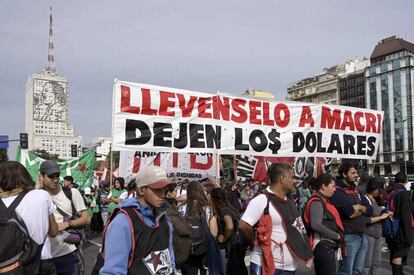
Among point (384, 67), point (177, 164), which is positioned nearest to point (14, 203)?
point (177, 164)

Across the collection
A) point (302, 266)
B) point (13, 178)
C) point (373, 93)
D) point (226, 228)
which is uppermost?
point (373, 93)

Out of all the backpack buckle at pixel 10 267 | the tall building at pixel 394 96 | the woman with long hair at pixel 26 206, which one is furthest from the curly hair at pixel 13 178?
the tall building at pixel 394 96

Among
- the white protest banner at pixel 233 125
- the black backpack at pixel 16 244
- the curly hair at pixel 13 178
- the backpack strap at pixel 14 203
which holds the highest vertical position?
the white protest banner at pixel 233 125

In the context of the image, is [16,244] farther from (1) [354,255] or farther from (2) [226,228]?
(1) [354,255]

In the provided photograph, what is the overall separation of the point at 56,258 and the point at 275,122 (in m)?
5.18

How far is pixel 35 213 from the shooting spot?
3.27 meters

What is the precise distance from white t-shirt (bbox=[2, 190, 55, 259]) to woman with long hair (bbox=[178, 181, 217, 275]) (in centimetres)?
235

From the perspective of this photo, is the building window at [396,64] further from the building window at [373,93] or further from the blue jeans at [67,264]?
the blue jeans at [67,264]

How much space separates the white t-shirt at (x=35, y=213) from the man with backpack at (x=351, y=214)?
11.8 ft

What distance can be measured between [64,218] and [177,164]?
7.71 m

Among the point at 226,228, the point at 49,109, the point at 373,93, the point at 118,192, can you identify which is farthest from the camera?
the point at 49,109

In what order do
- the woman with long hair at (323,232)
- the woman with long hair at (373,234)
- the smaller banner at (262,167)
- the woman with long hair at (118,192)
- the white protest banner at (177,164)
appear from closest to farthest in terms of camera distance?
the woman with long hair at (323,232) < the woman with long hair at (373,234) < the woman with long hair at (118,192) < the smaller banner at (262,167) < the white protest banner at (177,164)

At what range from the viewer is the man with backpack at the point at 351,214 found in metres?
5.64

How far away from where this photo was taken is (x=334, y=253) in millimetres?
5102
